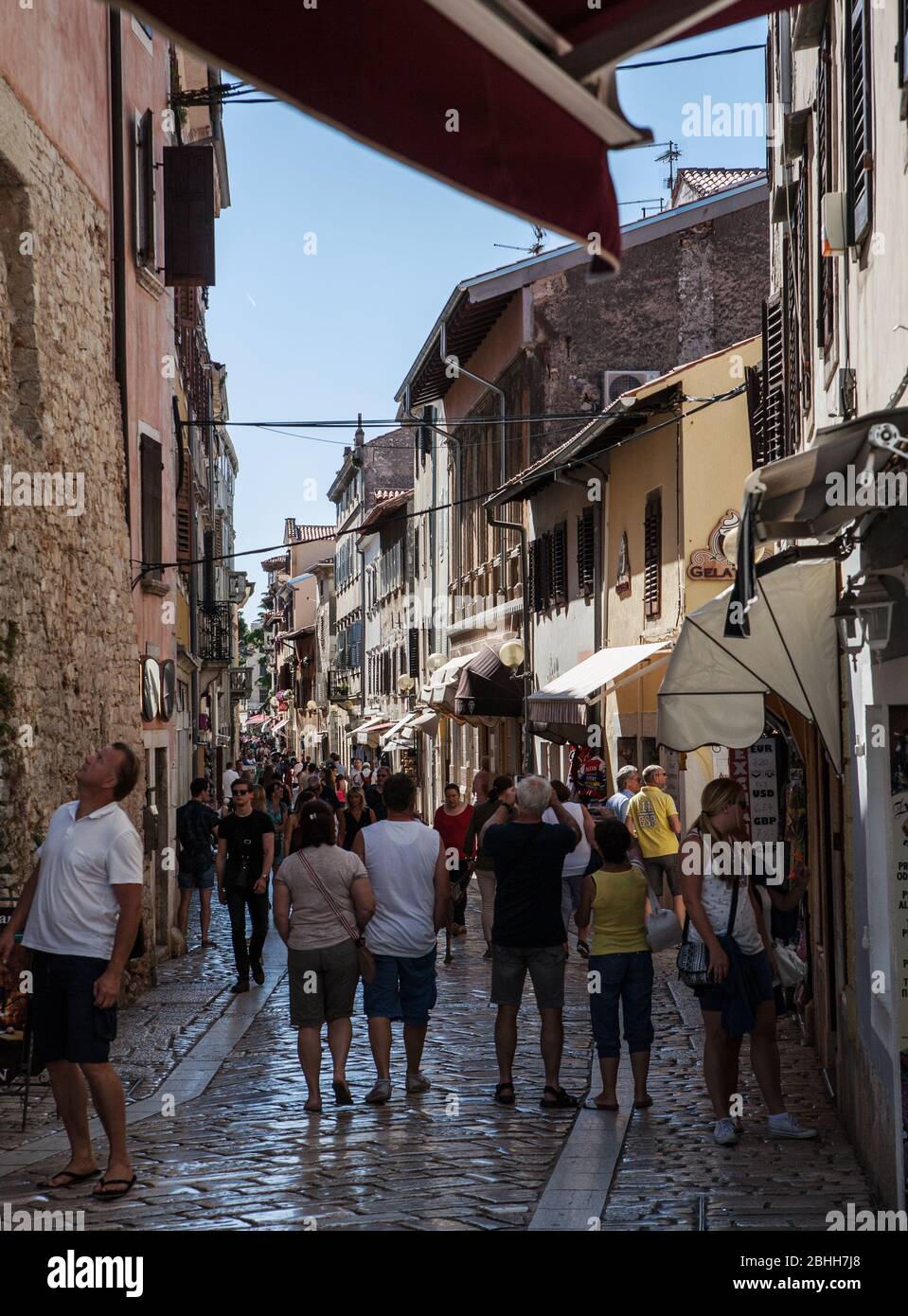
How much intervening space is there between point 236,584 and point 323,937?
4642 cm

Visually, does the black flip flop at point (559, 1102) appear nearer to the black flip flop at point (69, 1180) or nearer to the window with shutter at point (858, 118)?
the black flip flop at point (69, 1180)

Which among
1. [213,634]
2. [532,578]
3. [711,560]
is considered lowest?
[711,560]

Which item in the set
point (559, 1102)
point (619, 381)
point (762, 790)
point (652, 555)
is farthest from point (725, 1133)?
point (619, 381)

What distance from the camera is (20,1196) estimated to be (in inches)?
289

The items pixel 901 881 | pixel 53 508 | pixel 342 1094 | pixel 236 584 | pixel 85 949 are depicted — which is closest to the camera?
pixel 901 881

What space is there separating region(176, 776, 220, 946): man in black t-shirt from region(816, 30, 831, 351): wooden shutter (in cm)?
1061

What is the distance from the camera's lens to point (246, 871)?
1551cm

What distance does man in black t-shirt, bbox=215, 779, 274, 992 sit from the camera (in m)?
→ 15.3

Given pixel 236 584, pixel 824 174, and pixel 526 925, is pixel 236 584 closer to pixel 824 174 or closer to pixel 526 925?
pixel 526 925

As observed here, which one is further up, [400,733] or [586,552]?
[586,552]

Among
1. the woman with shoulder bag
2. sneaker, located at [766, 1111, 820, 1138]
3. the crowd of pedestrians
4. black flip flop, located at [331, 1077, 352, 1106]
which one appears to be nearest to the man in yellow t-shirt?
the crowd of pedestrians

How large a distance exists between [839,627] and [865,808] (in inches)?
62.3

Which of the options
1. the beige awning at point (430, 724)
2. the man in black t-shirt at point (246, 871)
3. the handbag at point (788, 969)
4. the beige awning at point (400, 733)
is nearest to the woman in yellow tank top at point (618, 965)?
the handbag at point (788, 969)

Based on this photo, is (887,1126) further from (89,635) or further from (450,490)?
(450,490)
